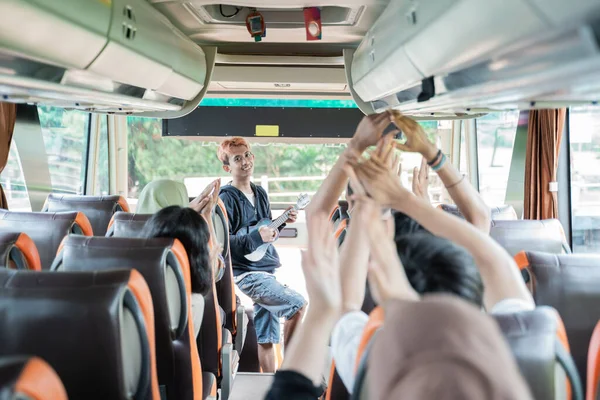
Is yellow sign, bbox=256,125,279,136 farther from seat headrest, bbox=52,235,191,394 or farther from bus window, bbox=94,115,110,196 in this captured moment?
seat headrest, bbox=52,235,191,394

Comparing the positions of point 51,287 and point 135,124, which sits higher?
point 135,124

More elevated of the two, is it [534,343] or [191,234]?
[191,234]

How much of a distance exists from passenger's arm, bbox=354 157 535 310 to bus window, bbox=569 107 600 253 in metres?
3.95

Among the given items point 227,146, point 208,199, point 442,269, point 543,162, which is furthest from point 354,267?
point 543,162

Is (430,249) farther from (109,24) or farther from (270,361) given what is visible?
(270,361)

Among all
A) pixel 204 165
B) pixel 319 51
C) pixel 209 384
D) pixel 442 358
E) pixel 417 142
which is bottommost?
pixel 209 384

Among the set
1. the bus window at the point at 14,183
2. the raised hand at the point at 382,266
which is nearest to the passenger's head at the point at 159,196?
the bus window at the point at 14,183

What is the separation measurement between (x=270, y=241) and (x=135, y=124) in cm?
389

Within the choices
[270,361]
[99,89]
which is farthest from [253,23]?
[270,361]

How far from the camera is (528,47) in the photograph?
1411mm

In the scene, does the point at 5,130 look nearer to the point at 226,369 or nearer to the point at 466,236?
the point at 226,369

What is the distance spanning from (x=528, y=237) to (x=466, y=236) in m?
2.21

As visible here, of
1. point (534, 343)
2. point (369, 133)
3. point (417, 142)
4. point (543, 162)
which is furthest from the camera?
point (543, 162)

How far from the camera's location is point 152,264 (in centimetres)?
222
